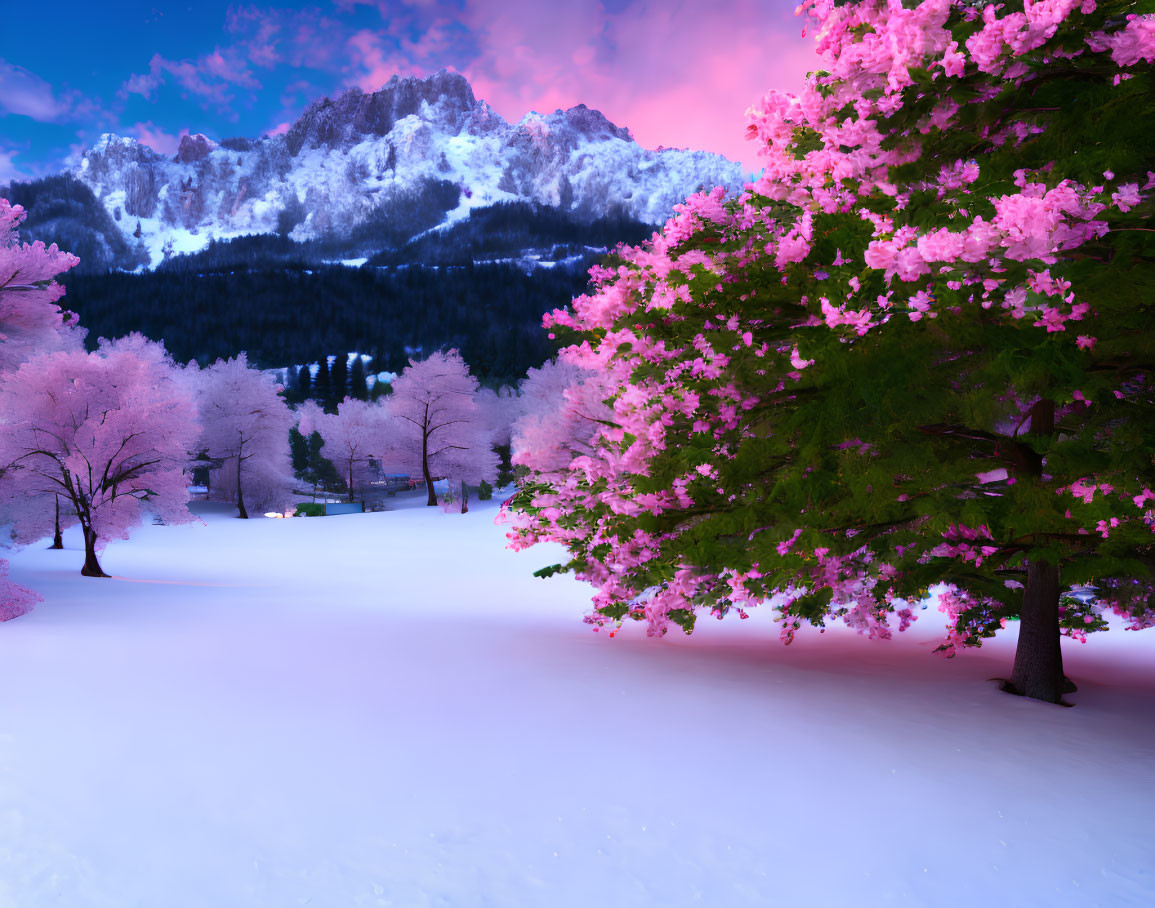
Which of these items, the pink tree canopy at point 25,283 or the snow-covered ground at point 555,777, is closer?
the snow-covered ground at point 555,777

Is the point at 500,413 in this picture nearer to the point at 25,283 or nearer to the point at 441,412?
the point at 441,412

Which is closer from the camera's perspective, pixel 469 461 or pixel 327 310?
pixel 469 461

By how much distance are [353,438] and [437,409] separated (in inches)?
502

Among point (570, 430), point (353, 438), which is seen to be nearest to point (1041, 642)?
point (570, 430)

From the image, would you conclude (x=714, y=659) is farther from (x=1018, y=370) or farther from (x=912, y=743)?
(x=1018, y=370)

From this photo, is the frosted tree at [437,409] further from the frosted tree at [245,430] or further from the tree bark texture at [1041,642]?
the tree bark texture at [1041,642]

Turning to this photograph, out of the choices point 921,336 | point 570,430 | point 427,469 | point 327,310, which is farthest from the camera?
point 327,310

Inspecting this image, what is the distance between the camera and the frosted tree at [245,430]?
4088 cm

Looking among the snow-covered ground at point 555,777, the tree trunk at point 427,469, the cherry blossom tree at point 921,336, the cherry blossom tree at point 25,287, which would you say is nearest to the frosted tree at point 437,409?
the tree trunk at point 427,469

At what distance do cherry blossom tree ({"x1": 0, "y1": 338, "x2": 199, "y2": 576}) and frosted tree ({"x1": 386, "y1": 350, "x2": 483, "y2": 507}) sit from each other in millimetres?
22836

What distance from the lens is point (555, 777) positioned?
→ 459cm

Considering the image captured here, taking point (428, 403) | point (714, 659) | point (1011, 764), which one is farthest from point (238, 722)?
point (428, 403)

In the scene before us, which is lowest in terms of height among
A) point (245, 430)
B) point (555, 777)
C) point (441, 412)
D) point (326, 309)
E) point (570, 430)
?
point (555, 777)

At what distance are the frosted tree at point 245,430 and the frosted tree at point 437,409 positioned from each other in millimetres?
7159
